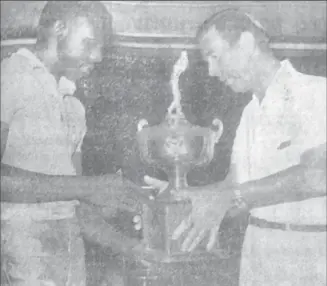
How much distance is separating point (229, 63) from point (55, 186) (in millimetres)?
821

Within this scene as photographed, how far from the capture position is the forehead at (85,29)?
2.22 meters

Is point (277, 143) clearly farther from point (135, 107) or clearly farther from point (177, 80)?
point (135, 107)

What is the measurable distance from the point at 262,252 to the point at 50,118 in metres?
0.97

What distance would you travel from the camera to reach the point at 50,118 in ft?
7.32

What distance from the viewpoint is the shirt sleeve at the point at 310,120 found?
2.26 meters

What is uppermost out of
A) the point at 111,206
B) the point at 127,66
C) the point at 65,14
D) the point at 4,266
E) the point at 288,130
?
the point at 65,14

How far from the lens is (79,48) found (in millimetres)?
2230

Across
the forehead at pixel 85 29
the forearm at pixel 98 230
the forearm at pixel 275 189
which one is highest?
the forehead at pixel 85 29

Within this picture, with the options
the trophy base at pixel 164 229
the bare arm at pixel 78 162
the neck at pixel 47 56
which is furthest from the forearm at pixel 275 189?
the neck at pixel 47 56

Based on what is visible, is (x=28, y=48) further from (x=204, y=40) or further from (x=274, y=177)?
(x=274, y=177)

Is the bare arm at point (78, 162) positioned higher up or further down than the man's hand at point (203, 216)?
higher up

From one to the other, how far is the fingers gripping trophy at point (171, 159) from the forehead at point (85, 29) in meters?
0.33

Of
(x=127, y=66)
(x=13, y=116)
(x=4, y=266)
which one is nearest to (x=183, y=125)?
(x=127, y=66)

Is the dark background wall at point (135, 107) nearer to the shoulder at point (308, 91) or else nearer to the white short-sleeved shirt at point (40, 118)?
the white short-sleeved shirt at point (40, 118)
